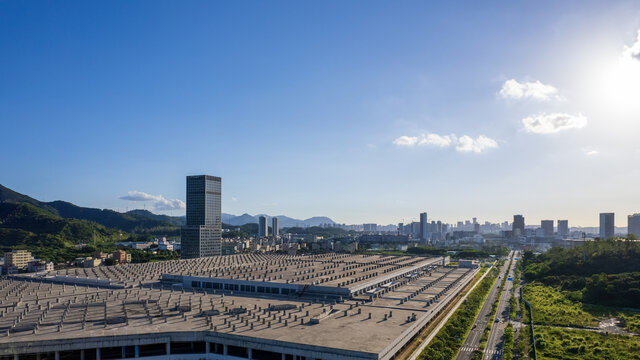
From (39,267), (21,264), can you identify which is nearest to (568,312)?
(39,267)

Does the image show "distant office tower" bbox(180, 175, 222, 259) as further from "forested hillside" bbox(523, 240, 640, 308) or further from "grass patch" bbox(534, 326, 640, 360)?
"grass patch" bbox(534, 326, 640, 360)

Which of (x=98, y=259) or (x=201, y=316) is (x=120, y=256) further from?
(x=201, y=316)

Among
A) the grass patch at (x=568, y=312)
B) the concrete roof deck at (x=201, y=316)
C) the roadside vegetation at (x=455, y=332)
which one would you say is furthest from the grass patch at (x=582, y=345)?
the concrete roof deck at (x=201, y=316)

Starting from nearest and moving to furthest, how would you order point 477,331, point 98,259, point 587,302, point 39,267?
point 477,331
point 587,302
point 39,267
point 98,259

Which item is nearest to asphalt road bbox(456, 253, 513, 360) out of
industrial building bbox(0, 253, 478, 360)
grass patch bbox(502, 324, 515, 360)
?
grass patch bbox(502, 324, 515, 360)

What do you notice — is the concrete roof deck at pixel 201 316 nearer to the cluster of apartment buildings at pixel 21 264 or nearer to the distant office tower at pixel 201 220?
the cluster of apartment buildings at pixel 21 264

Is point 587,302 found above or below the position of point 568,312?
below

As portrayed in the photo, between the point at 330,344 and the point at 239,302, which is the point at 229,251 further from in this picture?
the point at 330,344
